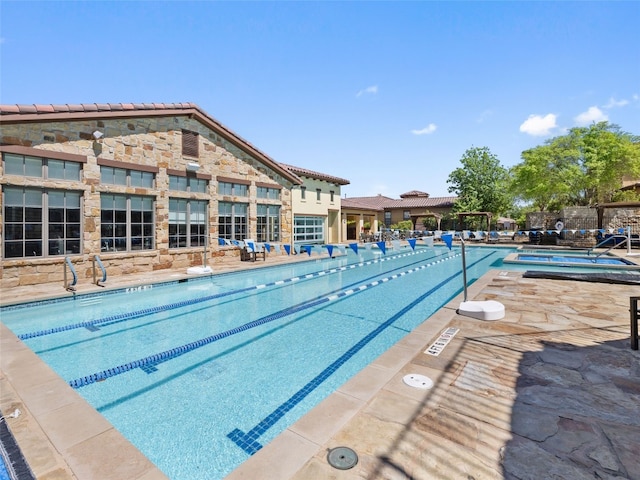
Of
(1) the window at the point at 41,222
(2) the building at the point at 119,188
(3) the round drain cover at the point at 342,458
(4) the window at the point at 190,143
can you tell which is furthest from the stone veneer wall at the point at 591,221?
(1) the window at the point at 41,222

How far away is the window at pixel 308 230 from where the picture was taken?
23.3 meters

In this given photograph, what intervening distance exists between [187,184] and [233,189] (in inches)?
97.8

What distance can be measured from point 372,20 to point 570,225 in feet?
72.5

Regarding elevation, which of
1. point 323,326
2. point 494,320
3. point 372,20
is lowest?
point 323,326

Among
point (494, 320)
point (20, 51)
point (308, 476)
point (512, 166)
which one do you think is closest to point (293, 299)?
point (494, 320)

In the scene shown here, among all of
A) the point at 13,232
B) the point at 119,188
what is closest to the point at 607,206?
the point at 119,188

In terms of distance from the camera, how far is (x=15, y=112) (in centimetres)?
882

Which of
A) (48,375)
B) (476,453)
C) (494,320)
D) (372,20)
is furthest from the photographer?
(372,20)

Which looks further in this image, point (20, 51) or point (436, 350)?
point (20, 51)

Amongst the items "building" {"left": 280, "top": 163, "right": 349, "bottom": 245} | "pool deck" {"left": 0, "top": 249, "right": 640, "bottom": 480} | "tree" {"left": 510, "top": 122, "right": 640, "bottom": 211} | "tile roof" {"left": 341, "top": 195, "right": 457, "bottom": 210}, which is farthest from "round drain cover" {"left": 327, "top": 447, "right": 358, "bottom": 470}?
"tile roof" {"left": 341, "top": 195, "right": 457, "bottom": 210}

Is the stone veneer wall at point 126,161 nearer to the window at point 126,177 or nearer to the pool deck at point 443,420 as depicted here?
the window at point 126,177

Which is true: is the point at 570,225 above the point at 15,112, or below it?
below

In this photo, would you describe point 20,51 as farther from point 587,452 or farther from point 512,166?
point 512,166

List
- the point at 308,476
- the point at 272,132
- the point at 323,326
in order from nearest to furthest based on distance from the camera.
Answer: the point at 308,476 < the point at 323,326 < the point at 272,132
